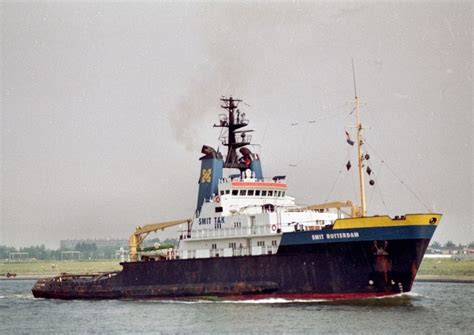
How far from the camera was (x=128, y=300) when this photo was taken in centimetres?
4644

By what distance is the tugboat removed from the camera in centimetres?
3766

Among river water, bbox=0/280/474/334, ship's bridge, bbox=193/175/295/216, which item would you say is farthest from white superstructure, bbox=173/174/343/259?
river water, bbox=0/280/474/334

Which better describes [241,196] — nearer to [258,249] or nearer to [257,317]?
[258,249]

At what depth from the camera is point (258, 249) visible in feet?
137

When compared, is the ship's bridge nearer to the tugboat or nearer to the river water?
the tugboat

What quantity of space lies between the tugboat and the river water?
104 cm

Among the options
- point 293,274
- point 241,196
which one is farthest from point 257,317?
point 241,196

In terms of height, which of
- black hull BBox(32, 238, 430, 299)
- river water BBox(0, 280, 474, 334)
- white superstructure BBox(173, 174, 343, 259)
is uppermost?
white superstructure BBox(173, 174, 343, 259)

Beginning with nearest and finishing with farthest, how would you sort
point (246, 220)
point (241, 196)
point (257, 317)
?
point (257, 317), point (246, 220), point (241, 196)

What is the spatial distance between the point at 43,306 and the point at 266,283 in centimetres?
1364

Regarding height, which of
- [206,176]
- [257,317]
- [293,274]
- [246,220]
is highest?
[206,176]

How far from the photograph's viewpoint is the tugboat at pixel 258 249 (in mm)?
37656

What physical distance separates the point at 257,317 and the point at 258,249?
25.6ft

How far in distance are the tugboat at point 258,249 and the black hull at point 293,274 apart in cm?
5
